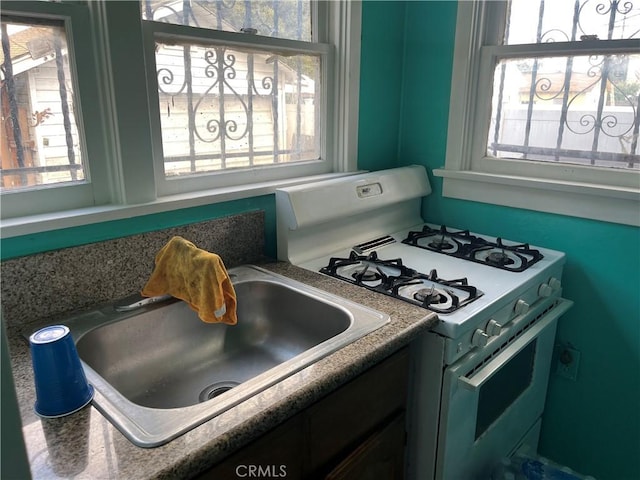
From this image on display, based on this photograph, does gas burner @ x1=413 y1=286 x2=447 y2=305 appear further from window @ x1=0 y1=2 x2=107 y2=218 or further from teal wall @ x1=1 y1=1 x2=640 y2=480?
window @ x1=0 y1=2 x2=107 y2=218

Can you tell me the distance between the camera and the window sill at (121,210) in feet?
3.42

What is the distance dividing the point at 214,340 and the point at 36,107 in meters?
0.71

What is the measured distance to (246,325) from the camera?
136 cm

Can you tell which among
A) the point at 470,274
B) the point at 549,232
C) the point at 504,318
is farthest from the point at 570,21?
the point at 504,318

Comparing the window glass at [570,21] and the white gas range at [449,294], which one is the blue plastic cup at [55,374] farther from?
the window glass at [570,21]

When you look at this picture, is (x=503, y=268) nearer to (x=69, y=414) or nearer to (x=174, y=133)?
(x=174, y=133)

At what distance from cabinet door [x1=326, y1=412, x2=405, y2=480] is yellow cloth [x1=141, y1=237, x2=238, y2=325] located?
1.32 feet

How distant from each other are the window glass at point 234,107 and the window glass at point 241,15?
0.22ft

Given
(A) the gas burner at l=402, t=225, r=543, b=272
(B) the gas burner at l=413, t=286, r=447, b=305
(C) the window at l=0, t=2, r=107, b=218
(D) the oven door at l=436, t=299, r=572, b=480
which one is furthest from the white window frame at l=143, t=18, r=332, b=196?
(D) the oven door at l=436, t=299, r=572, b=480

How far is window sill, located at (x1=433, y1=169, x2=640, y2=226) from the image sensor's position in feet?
4.86

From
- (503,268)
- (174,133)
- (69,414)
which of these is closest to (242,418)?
(69,414)

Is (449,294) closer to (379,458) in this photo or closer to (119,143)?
(379,458)

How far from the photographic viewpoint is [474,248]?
1.64 metres

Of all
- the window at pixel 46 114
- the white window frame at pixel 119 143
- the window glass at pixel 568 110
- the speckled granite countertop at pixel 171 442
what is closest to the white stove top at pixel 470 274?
the speckled granite countertop at pixel 171 442
